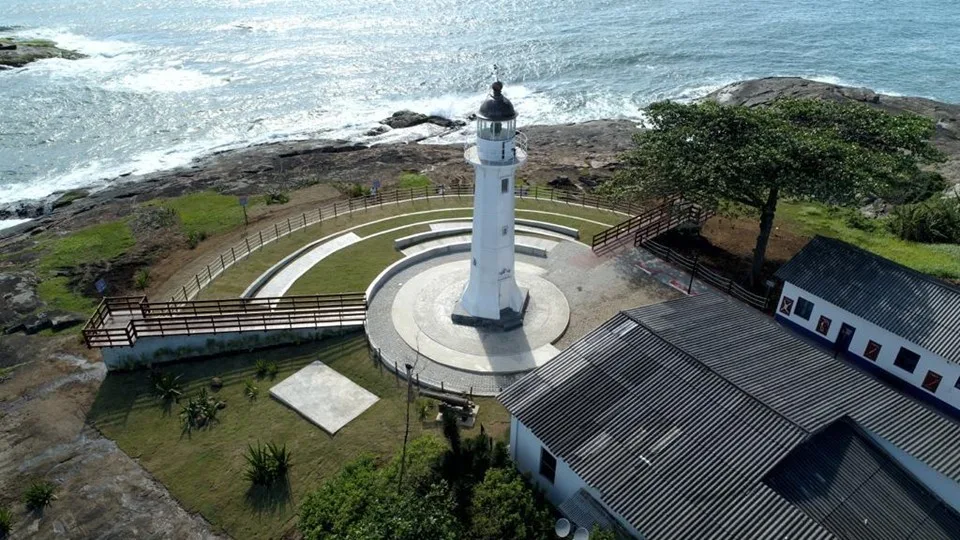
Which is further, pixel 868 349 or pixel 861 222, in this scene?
pixel 861 222

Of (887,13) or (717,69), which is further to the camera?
(887,13)

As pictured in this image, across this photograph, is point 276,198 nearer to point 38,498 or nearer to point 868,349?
point 38,498

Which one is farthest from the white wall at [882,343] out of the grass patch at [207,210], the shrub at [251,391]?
the grass patch at [207,210]

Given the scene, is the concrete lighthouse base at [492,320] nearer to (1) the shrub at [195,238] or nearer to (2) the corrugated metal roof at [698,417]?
(2) the corrugated metal roof at [698,417]

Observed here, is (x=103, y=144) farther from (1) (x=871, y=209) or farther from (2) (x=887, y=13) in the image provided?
(2) (x=887, y=13)

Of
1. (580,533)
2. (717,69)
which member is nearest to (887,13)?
(717,69)

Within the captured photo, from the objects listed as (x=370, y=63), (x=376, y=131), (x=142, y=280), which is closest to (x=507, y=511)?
(x=142, y=280)
